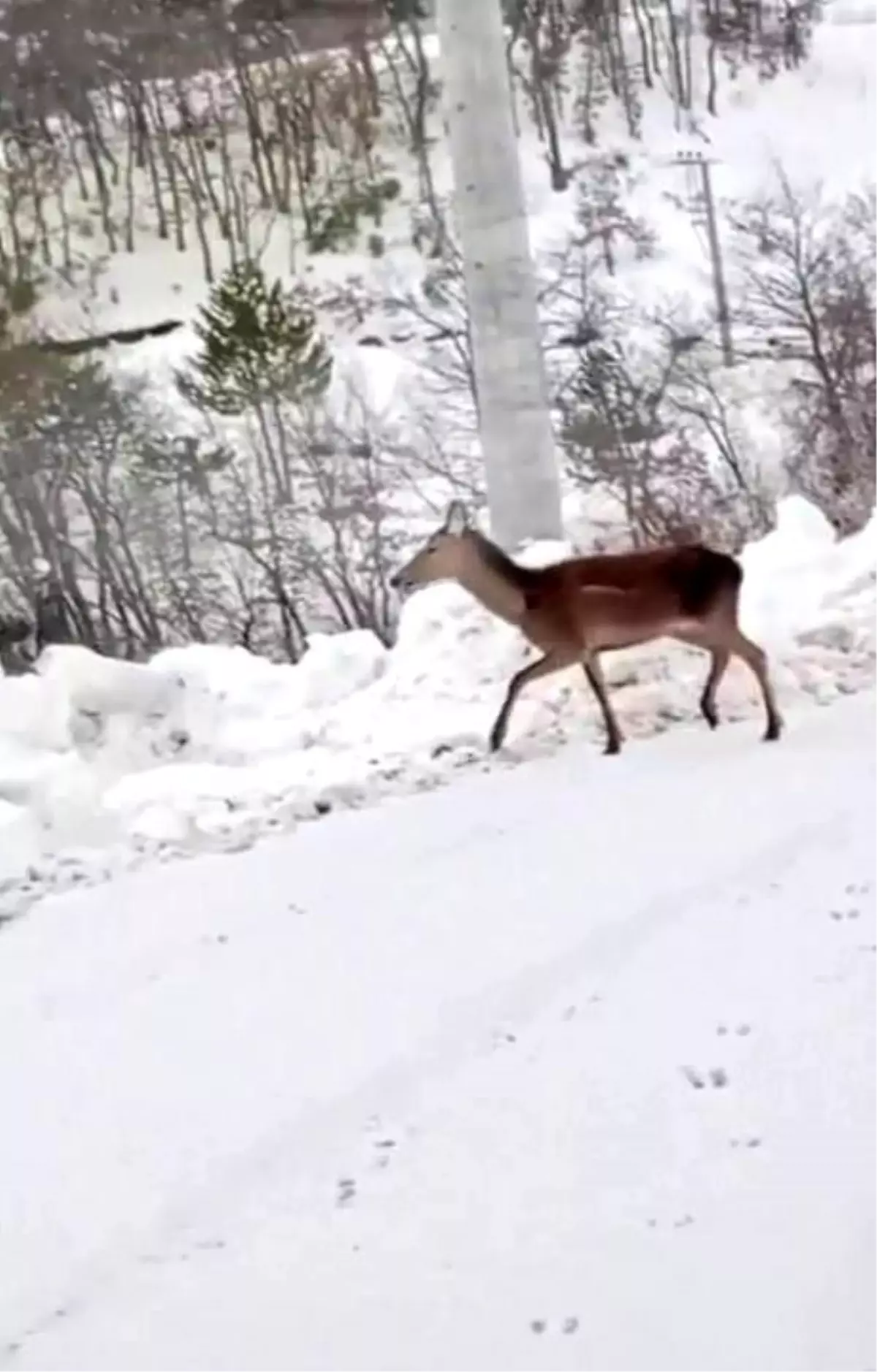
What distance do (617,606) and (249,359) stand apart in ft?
7.85

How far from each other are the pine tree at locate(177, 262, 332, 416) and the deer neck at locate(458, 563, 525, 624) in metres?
2.09

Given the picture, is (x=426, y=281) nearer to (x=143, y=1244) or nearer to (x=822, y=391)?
(x=822, y=391)

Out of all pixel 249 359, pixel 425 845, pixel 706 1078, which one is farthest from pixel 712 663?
pixel 249 359

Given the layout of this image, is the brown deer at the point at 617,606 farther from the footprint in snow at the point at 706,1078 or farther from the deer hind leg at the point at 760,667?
the footprint in snow at the point at 706,1078

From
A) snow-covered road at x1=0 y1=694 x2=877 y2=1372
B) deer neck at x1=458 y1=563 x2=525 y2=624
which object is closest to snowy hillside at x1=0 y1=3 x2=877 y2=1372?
snow-covered road at x1=0 y1=694 x2=877 y2=1372

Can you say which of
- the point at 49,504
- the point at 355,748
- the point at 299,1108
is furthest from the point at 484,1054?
the point at 49,504

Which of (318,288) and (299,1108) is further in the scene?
(318,288)

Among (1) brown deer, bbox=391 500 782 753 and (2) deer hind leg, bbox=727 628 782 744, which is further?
(1) brown deer, bbox=391 500 782 753

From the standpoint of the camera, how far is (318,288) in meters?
4.77

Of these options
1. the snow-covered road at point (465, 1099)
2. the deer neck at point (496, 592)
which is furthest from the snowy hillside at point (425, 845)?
the deer neck at point (496, 592)

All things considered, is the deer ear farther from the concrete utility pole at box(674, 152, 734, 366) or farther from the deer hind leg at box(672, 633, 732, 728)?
the concrete utility pole at box(674, 152, 734, 366)

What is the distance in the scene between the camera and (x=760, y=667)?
236 cm

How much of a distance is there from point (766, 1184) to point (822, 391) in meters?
3.55

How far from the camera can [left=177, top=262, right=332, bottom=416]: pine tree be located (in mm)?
4465
